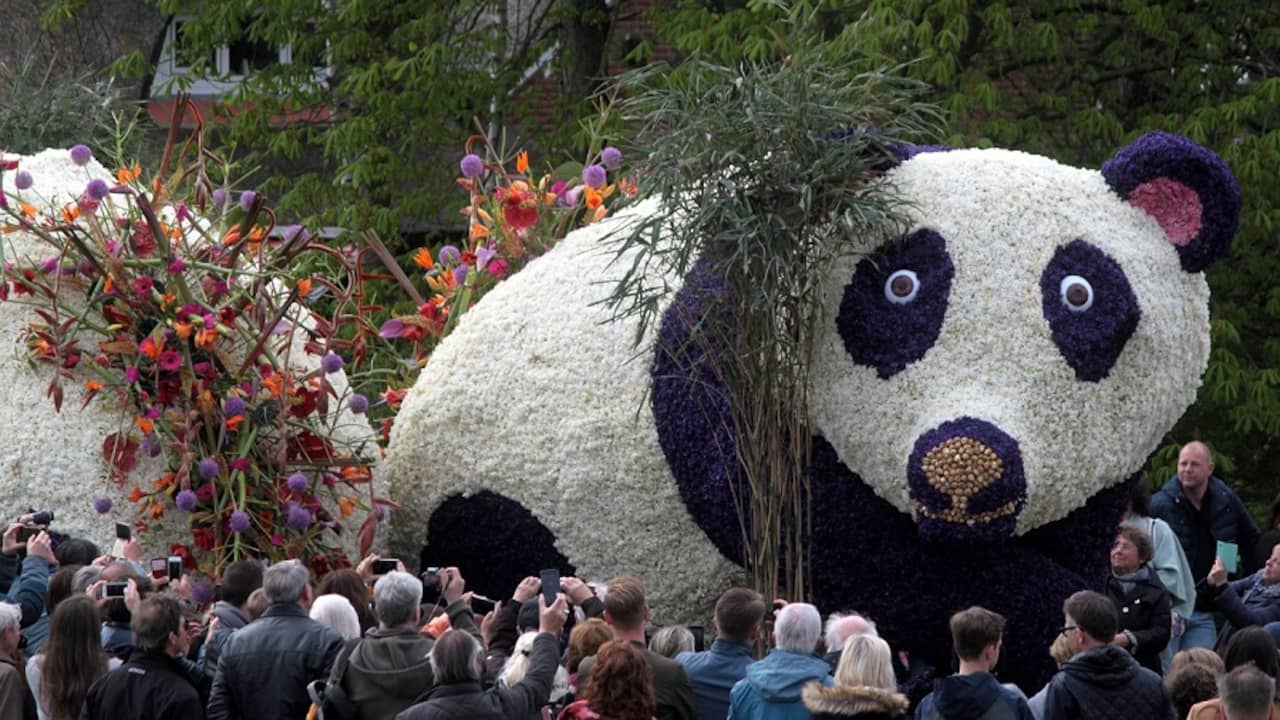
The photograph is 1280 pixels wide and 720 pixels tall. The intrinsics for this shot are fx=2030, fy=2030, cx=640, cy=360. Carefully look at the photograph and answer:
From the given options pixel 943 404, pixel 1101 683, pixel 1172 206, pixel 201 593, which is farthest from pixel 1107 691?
pixel 201 593

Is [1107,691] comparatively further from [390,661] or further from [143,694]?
[143,694]

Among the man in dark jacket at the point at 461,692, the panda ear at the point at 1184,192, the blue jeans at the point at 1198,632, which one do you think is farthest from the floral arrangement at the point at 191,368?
the blue jeans at the point at 1198,632

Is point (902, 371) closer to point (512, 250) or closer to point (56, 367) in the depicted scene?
point (512, 250)

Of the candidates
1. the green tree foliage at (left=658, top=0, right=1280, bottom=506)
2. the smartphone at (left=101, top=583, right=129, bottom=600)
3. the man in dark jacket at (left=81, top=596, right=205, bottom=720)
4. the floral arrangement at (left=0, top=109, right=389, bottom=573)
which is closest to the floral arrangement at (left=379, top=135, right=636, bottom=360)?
the floral arrangement at (left=0, top=109, right=389, bottom=573)

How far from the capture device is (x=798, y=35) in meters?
7.75

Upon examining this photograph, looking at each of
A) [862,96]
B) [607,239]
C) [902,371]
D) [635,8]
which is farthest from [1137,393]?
[635,8]

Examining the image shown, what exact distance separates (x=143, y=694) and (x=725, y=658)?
173 cm

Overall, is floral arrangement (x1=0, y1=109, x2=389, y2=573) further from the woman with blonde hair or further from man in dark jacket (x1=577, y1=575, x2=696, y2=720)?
the woman with blonde hair

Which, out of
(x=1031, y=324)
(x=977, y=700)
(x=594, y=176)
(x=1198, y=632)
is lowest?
(x=1198, y=632)

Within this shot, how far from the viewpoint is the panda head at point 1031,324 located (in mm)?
7422

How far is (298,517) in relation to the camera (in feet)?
27.6

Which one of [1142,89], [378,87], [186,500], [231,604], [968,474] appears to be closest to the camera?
[231,604]

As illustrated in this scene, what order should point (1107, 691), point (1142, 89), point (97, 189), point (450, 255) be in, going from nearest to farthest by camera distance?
1. point (1107, 691)
2. point (97, 189)
3. point (450, 255)
4. point (1142, 89)

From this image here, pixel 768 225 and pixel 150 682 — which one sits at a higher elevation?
pixel 768 225
